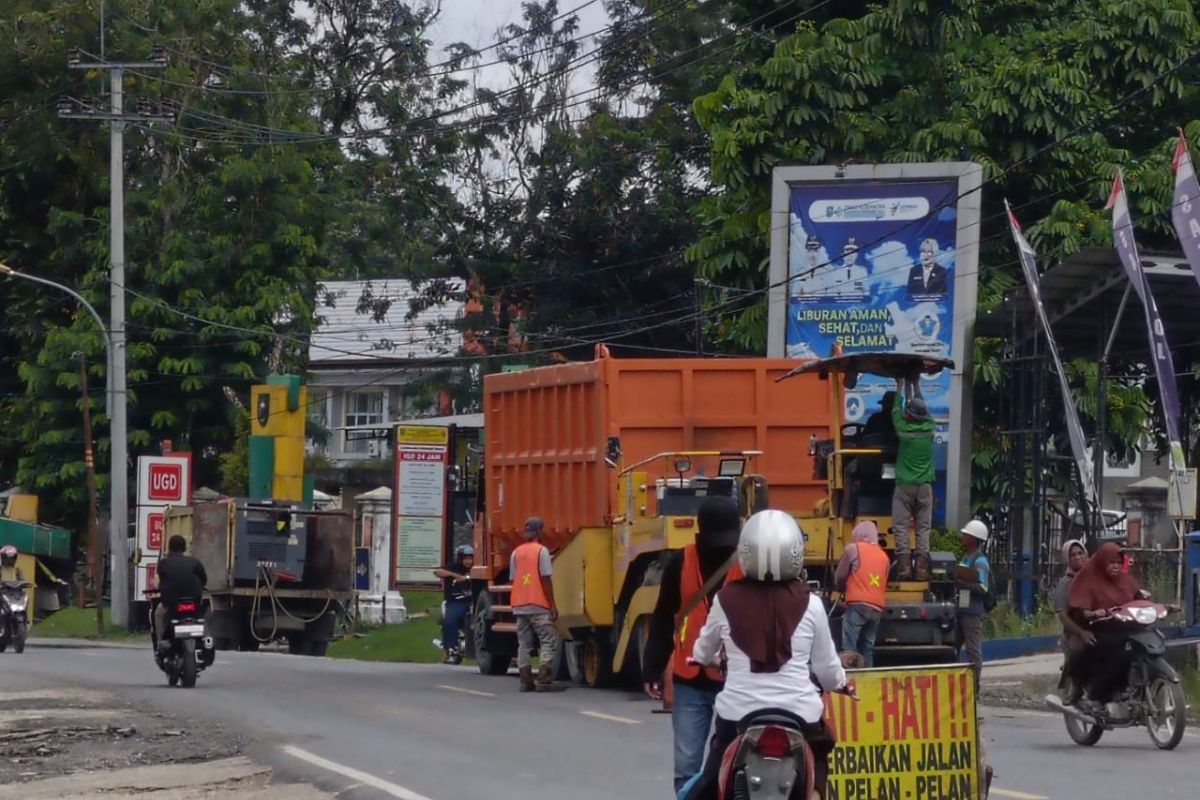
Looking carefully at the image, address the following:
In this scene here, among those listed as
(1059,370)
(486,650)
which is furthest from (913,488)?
(486,650)

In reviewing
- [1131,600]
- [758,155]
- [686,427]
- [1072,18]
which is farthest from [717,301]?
[1131,600]

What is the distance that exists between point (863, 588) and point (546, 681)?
4593 mm

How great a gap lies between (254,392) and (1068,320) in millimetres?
18869

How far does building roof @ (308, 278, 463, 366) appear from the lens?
55.3 metres

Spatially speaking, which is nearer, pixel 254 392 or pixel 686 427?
pixel 686 427

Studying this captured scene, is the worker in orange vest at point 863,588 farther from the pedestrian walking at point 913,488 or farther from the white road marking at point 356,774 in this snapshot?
the white road marking at point 356,774

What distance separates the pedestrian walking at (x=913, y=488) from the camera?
18281 mm

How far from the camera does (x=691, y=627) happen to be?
8516 mm

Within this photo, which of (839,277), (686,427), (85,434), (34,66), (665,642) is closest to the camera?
(665,642)

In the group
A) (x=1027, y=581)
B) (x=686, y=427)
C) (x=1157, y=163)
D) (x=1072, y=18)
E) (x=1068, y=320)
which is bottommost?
(x=1027, y=581)

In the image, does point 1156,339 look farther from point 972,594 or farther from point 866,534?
point 866,534

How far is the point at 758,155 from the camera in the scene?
1265 inches

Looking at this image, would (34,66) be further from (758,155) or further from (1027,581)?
(1027,581)

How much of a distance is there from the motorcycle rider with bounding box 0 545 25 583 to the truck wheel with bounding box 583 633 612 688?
13.0 m
